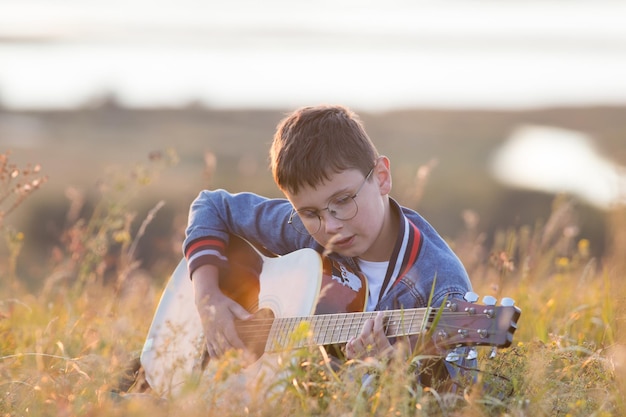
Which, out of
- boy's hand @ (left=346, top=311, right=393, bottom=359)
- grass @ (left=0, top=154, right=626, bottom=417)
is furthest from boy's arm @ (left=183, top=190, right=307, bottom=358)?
boy's hand @ (left=346, top=311, right=393, bottom=359)

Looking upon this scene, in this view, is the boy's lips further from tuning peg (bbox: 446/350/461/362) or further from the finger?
tuning peg (bbox: 446/350/461/362)

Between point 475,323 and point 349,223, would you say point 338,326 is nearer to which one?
point 349,223

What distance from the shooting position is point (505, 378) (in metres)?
2.96

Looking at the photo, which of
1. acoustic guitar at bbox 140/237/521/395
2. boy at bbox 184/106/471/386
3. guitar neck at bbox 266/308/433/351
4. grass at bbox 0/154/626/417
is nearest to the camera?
grass at bbox 0/154/626/417

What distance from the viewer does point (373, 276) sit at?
3391mm

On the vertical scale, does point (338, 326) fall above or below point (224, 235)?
below

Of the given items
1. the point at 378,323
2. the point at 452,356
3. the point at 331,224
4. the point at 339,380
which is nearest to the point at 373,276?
the point at 331,224

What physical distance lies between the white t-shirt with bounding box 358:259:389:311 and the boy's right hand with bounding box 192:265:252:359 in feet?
1.73

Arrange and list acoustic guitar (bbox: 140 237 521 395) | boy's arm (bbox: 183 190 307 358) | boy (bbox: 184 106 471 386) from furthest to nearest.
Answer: boy's arm (bbox: 183 190 307 358), boy (bbox: 184 106 471 386), acoustic guitar (bbox: 140 237 521 395)

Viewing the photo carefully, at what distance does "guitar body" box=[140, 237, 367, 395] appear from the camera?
3.27m

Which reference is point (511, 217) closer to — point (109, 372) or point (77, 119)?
point (109, 372)

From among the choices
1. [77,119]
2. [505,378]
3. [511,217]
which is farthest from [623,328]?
[77,119]

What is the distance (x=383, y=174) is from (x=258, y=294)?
746 mm

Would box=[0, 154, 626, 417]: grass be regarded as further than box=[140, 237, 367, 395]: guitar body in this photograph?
No
